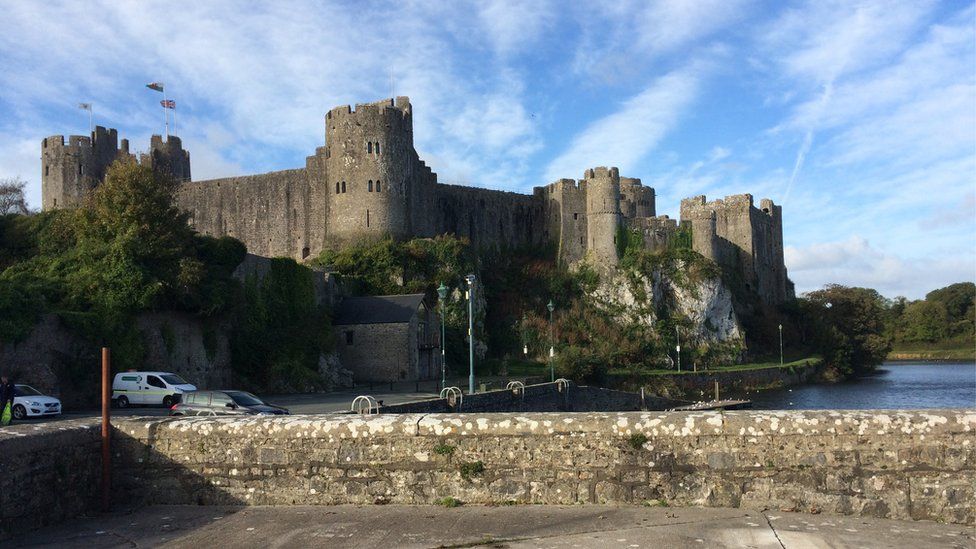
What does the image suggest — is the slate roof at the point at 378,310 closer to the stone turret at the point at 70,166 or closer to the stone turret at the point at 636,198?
the stone turret at the point at 70,166

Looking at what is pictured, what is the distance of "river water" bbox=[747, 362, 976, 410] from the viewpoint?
56363 mm

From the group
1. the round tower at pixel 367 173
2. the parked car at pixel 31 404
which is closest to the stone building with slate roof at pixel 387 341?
A: the round tower at pixel 367 173

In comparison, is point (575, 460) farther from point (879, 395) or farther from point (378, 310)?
point (879, 395)

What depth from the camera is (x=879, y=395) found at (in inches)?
2532

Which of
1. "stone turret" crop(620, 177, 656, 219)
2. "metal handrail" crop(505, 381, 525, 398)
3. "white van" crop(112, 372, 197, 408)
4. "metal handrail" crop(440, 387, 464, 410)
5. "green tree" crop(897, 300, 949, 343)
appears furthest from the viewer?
"green tree" crop(897, 300, 949, 343)

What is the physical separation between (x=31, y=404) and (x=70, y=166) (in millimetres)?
47225

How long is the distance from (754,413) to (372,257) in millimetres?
49109

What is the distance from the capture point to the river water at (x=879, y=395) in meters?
56.4

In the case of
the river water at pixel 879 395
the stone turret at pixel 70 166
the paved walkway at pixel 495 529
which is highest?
the stone turret at pixel 70 166

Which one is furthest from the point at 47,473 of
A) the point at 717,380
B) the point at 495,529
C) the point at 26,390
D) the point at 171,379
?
the point at 717,380

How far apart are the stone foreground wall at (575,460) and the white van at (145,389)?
68.7ft

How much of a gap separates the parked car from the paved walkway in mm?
16977

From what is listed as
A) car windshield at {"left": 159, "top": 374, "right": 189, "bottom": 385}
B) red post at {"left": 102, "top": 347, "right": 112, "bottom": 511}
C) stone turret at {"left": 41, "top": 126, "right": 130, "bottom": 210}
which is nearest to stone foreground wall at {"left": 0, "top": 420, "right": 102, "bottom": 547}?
red post at {"left": 102, "top": 347, "right": 112, "bottom": 511}

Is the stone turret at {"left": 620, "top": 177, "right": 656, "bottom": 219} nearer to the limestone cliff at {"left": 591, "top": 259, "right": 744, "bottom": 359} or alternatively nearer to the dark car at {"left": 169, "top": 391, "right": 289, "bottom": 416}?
the limestone cliff at {"left": 591, "top": 259, "right": 744, "bottom": 359}
